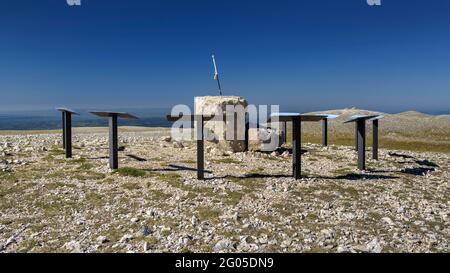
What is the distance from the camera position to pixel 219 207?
11.2 metres

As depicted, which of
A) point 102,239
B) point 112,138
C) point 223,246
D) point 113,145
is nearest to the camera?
point 223,246

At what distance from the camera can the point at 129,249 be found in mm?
7898

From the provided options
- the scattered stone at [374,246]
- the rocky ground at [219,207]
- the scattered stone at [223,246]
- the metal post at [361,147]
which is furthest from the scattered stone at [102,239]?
the metal post at [361,147]

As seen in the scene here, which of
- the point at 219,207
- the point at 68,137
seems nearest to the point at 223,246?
the point at 219,207

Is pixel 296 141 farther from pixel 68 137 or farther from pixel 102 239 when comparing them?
pixel 68 137

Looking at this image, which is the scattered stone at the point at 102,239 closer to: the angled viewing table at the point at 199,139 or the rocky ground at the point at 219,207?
the rocky ground at the point at 219,207

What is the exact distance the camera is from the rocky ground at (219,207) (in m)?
8.36

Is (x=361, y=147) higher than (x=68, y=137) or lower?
lower

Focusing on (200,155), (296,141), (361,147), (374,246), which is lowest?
(374,246)

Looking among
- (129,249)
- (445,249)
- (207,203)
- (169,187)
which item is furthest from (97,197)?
(445,249)

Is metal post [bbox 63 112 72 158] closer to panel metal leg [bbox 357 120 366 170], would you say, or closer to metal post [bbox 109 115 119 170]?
metal post [bbox 109 115 119 170]

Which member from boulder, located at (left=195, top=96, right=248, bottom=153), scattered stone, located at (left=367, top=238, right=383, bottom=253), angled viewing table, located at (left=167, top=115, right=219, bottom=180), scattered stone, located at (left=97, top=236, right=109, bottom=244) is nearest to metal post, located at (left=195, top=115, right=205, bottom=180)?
angled viewing table, located at (left=167, top=115, right=219, bottom=180)

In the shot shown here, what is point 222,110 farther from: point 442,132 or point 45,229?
point 442,132

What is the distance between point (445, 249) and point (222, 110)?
54.7 feet
